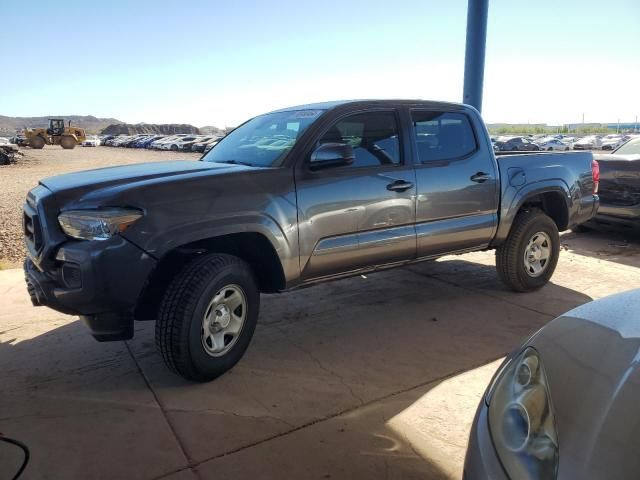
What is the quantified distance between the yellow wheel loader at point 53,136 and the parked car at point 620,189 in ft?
175

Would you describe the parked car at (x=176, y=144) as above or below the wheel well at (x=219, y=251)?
below

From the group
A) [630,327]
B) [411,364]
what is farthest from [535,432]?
[411,364]

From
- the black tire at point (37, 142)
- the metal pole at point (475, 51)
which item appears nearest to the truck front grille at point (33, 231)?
the metal pole at point (475, 51)

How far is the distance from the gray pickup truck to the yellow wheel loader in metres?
53.6

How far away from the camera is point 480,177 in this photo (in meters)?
4.91

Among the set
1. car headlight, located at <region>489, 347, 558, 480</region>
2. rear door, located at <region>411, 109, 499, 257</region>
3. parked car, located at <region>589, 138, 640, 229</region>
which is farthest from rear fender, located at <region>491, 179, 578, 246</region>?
car headlight, located at <region>489, 347, 558, 480</region>

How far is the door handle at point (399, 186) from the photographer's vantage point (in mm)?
4244

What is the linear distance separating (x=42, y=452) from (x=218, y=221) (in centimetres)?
160

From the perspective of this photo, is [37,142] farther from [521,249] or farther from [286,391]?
[286,391]

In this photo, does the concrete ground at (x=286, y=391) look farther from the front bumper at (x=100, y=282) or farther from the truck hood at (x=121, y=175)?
the truck hood at (x=121, y=175)

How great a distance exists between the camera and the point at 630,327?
180 centimetres

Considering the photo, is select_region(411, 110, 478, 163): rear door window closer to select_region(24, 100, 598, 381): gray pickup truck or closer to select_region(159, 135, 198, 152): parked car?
select_region(24, 100, 598, 381): gray pickup truck

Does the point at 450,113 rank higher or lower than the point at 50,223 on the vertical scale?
higher

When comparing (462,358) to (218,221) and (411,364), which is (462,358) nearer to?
(411,364)
